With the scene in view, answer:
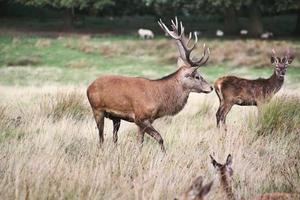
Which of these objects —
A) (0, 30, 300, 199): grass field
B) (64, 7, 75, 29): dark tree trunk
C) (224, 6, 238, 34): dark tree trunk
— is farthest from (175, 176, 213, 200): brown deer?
(64, 7, 75, 29): dark tree trunk

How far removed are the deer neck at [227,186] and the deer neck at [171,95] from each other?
2806 mm

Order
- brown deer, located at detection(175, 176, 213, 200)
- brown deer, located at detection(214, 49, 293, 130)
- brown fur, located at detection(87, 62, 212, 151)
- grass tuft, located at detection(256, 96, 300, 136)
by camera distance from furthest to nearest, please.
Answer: brown deer, located at detection(214, 49, 293, 130) → grass tuft, located at detection(256, 96, 300, 136) → brown fur, located at detection(87, 62, 212, 151) → brown deer, located at detection(175, 176, 213, 200)

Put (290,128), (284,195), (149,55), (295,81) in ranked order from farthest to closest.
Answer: (149,55), (295,81), (290,128), (284,195)

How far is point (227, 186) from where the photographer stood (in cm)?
507

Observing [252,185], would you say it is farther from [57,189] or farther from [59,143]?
[59,143]

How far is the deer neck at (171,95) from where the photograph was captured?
7.94 meters

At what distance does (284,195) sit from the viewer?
16.4ft

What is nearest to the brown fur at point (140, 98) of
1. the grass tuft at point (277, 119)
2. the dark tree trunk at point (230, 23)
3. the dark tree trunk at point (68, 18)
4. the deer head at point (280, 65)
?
the grass tuft at point (277, 119)

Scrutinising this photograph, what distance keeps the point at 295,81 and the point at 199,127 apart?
32.9ft

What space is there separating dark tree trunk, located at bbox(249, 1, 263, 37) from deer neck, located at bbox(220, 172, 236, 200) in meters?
28.8

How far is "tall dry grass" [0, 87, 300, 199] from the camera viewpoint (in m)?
5.07

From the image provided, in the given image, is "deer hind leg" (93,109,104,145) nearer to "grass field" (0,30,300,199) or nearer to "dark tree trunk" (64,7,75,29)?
"grass field" (0,30,300,199)

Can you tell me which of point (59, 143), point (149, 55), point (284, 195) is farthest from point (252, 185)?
point (149, 55)

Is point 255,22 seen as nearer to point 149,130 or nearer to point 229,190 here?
point 149,130
